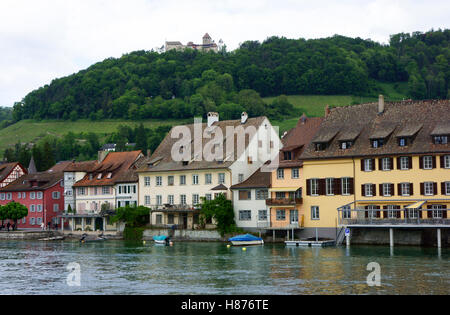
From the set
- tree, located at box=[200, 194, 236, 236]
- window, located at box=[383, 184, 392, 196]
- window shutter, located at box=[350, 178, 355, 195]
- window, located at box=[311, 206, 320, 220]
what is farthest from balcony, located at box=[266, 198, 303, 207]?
window, located at box=[383, 184, 392, 196]

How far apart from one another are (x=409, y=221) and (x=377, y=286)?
23.7 meters

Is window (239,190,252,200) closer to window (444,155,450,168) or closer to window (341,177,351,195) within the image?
window (341,177,351,195)

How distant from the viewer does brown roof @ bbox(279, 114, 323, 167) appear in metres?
72.6

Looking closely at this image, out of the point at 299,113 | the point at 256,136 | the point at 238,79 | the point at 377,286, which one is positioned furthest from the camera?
the point at 238,79

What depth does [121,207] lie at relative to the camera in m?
87.1

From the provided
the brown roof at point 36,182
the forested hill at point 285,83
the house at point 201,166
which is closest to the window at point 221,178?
the house at point 201,166

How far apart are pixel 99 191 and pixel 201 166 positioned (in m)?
22.3

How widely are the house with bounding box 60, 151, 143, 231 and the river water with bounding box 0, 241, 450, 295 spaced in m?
25.6

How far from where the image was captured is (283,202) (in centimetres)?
7106

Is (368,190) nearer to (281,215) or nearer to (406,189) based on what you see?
(406,189)

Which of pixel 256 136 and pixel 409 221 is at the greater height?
pixel 256 136

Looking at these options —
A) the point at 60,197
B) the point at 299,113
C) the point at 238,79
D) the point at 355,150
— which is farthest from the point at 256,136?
the point at 238,79
